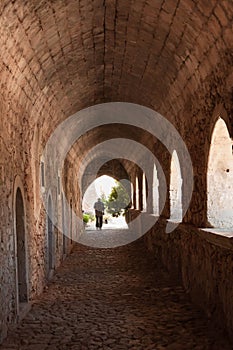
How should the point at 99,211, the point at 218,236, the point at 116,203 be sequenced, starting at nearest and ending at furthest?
1. the point at 218,236
2. the point at 99,211
3. the point at 116,203

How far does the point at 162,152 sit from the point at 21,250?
16.6ft

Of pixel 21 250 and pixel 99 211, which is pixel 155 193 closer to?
pixel 21 250

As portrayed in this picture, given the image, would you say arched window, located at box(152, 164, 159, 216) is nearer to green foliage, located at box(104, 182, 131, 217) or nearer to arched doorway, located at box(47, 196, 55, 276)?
arched doorway, located at box(47, 196, 55, 276)

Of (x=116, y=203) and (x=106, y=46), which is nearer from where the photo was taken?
(x=106, y=46)

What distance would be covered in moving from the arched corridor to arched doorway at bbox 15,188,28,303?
14mm

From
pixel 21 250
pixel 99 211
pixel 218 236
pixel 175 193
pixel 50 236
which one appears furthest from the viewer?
pixel 99 211

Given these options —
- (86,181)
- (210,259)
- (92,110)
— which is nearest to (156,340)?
(210,259)

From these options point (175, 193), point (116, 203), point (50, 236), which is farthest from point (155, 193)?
point (116, 203)

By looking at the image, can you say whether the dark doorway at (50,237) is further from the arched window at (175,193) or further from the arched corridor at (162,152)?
the arched window at (175,193)

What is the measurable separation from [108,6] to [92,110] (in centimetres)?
613

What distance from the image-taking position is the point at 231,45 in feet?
14.9

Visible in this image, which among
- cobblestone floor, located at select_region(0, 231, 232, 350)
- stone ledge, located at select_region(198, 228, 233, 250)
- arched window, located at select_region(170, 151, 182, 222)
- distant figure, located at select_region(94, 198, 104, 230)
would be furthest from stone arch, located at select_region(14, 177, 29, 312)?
distant figure, located at select_region(94, 198, 104, 230)

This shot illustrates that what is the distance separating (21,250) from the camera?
21.5ft

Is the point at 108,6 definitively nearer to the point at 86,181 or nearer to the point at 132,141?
the point at 132,141
